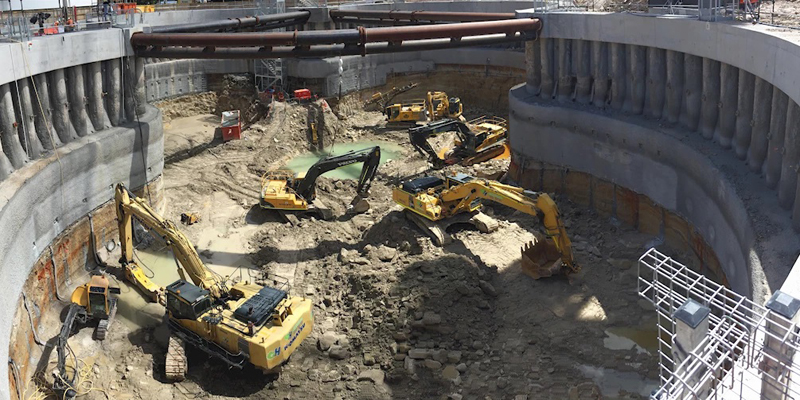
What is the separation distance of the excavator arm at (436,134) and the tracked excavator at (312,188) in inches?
144

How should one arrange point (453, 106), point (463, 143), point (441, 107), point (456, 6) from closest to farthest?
point (463, 143) < point (441, 107) < point (453, 106) < point (456, 6)

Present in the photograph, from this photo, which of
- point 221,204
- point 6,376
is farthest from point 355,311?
point 221,204

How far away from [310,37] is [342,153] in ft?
44.0

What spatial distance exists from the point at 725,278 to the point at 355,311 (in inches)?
378

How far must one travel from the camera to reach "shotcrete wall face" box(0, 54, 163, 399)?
18.8 m

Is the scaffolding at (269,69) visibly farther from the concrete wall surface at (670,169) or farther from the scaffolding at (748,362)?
the scaffolding at (748,362)

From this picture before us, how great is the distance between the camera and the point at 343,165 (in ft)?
90.0

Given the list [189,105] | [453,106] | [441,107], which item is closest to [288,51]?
[441,107]

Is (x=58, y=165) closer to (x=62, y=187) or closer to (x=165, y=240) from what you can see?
(x=62, y=187)

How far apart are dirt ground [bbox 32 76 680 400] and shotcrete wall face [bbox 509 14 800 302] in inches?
89.8

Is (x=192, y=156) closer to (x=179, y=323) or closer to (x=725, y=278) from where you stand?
(x=179, y=323)

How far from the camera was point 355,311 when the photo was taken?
21.2 meters

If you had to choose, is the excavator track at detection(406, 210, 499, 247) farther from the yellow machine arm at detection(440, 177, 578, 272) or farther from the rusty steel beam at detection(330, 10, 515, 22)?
the rusty steel beam at detection(330, 10, 515, 22)

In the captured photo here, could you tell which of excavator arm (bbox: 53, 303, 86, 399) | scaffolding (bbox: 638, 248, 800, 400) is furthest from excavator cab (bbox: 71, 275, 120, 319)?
scaffolding (bbox: 638, 248, 800, 400)
